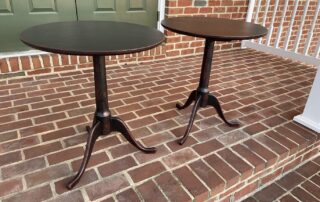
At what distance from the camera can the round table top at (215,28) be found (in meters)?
1.46

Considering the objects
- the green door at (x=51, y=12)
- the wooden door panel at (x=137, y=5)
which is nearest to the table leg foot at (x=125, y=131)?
the green door at (x=51, y=12)

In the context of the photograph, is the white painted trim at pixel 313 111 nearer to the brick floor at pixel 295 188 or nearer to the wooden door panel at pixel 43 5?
the brick floor at pixel 295 188

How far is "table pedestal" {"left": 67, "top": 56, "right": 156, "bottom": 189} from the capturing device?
135 centimetres

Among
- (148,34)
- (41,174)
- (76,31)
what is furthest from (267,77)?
(41,174)

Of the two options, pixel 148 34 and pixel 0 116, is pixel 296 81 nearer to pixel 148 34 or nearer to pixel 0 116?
pixel 148 34

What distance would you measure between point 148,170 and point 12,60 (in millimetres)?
1795

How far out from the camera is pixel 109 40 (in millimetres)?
1228

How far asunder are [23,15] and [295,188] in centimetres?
259

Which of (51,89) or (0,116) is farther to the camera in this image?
(51,89)

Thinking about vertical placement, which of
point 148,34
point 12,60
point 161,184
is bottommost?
point 161,184

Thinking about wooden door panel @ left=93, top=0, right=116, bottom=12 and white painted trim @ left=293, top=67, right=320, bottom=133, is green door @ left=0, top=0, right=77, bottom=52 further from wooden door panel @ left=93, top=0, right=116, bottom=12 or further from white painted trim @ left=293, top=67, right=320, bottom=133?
white painted trim @ left=293, top=67, right=320, bottom=133

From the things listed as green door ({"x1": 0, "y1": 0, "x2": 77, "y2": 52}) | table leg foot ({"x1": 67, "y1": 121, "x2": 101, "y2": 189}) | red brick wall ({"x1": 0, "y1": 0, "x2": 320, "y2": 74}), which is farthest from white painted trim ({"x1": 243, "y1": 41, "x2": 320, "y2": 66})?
table leg foot ({"x1": 67, "y1": 121, "x2": 101, "y2": 189})

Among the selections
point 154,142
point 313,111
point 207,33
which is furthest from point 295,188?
point 207,33

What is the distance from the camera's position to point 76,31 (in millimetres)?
1365
